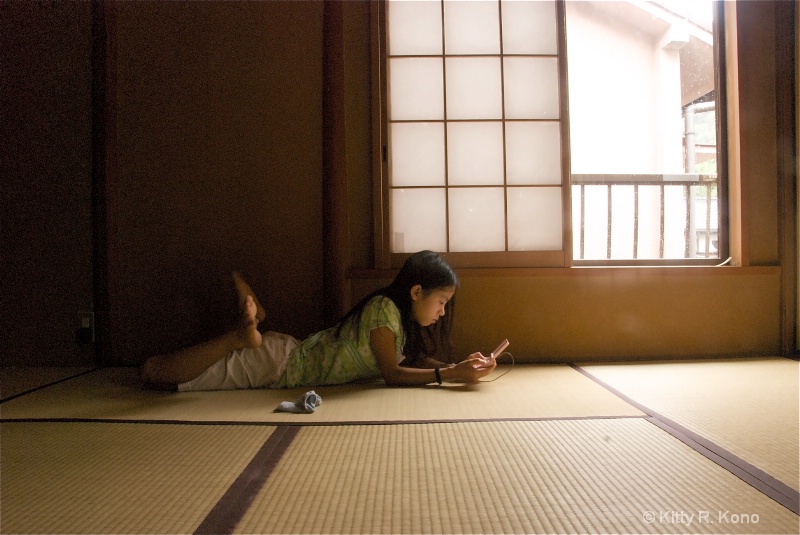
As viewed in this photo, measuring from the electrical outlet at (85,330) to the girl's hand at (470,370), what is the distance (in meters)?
1.95

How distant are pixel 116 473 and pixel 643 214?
4.91m

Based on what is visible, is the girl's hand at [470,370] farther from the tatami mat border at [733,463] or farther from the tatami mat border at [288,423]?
the tatami mat border at [733,463]

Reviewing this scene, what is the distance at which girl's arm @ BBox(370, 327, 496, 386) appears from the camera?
6.00 feet

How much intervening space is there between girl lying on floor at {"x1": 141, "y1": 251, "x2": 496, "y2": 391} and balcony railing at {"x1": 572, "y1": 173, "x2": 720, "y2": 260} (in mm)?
3061

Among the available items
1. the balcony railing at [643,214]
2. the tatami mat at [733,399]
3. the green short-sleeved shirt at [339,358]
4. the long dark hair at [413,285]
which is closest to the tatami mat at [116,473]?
the green short-sleeved shirt at [339,358]

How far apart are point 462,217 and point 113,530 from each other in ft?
6.96

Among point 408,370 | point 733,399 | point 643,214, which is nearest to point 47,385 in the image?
point 408,370

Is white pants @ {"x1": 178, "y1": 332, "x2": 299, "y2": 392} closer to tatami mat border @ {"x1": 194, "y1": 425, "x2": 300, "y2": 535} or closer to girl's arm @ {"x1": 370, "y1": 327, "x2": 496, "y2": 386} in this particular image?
girl's arm @ {"x1": 370, "y1": 327, "x2": 496, "y2": 386}

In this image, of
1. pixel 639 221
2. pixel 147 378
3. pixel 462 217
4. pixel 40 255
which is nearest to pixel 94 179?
pixel 40 255

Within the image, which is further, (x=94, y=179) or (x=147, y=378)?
(x=94, y=179)

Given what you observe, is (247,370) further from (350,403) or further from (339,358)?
(350,403)

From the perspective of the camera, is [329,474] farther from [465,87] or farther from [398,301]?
[465,87]

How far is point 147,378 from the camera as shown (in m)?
1.86

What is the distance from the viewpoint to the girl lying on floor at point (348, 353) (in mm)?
1812
